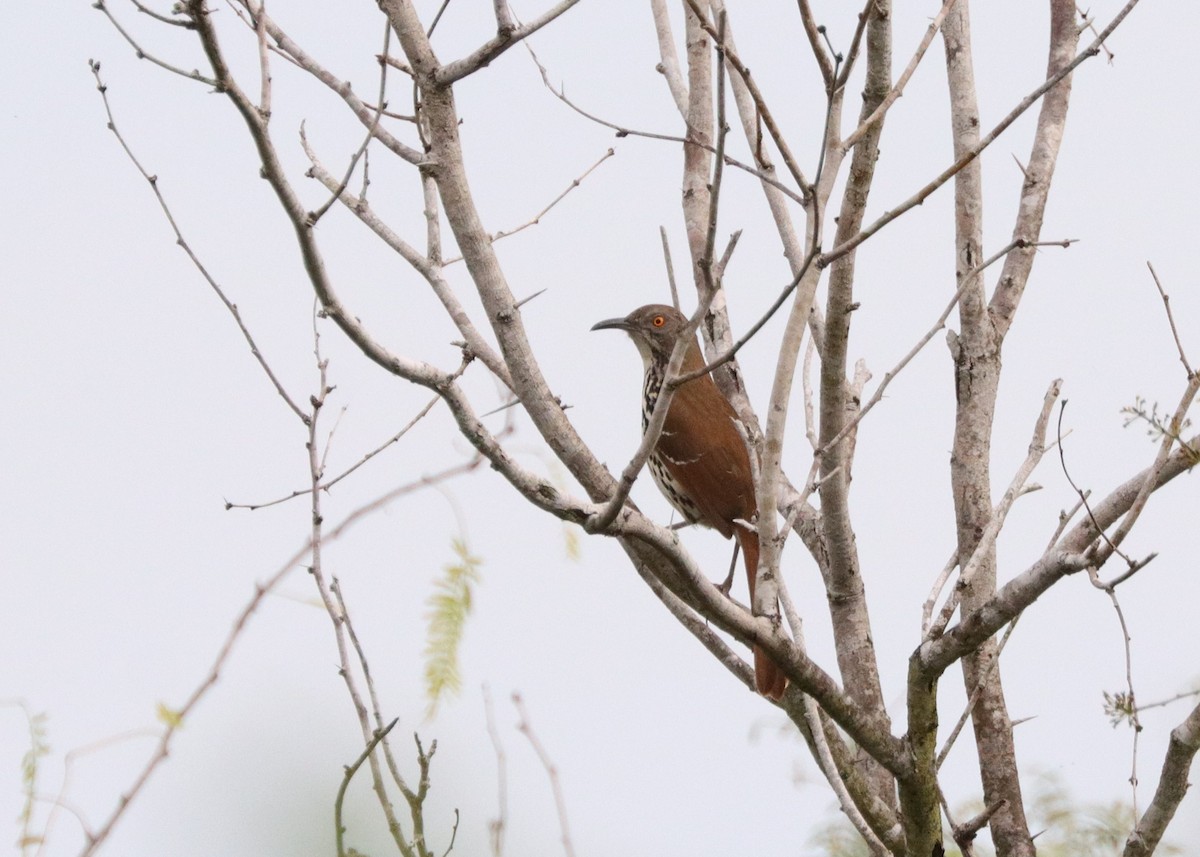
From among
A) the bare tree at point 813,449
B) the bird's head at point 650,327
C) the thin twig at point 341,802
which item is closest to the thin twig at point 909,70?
the bare tree at point 813,449

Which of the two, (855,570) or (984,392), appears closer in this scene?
(855,570)

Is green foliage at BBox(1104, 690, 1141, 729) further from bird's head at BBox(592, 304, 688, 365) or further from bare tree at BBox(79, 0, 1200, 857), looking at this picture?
bird's head at BBox(592, 304, 688, 365)

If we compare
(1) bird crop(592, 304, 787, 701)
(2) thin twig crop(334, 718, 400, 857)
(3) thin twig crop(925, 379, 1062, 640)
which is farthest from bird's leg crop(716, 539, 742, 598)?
(2) thin twig crop(334, 718, 400, 857)

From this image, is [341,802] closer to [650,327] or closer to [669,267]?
[669,267]

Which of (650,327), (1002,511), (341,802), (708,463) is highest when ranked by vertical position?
(650,327)

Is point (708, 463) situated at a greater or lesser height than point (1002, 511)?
greater

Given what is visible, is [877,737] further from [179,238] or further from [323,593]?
[179,238]

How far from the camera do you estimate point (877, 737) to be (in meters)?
3.18

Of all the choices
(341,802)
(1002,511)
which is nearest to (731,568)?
(1002,511)

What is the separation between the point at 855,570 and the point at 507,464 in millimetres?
1871

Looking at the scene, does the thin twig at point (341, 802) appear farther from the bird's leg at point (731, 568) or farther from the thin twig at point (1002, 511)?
the bird's leg at point (731, 568)

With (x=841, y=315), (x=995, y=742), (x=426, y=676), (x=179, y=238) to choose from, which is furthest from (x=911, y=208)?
(x=995, y=742)

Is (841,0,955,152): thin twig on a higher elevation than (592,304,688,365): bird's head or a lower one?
lower

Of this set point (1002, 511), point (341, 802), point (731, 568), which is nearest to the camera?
point (341, 802)
